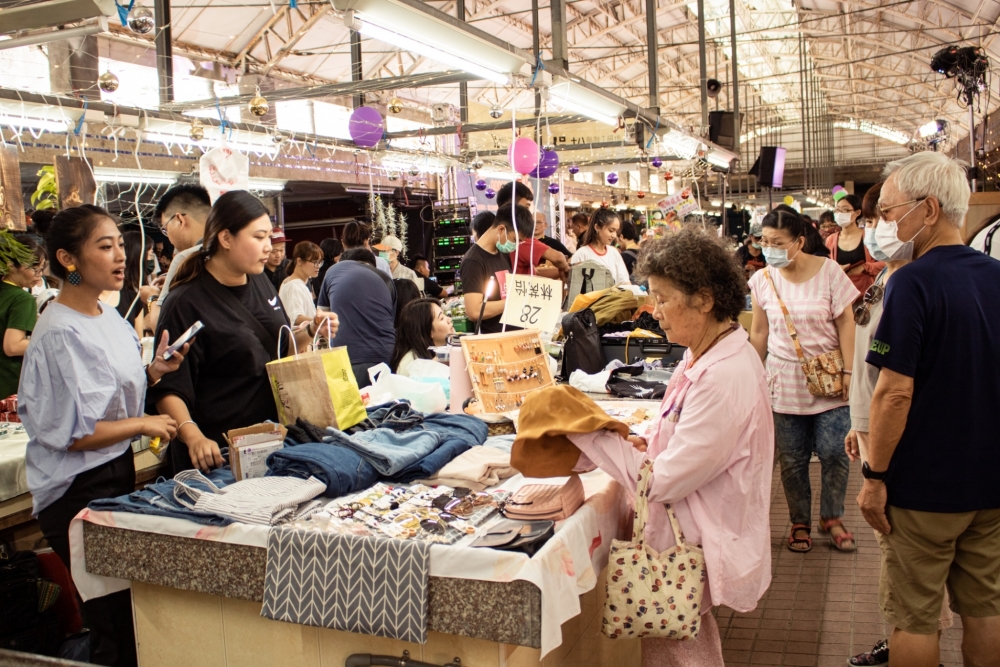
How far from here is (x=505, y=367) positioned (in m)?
3.63

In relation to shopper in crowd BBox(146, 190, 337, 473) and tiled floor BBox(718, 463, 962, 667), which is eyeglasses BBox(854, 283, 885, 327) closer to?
tiled floor BBox(718, 463, 962, 667)

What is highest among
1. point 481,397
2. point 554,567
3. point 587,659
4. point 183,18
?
point 183,18

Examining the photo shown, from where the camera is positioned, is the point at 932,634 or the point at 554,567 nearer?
the point at 554,567

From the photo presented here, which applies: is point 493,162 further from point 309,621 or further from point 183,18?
point 309,621

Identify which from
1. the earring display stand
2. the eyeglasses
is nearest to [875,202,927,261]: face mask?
the eyeglasses

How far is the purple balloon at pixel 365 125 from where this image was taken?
7.70 m

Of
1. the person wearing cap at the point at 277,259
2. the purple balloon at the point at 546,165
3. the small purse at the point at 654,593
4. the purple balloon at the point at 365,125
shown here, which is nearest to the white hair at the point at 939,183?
the small purse at the point at 654,593

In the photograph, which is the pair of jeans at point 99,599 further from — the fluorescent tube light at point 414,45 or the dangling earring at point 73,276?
the fluorescent tube light at point 414,45

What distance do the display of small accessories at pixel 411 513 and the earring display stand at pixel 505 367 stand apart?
3.39 feet

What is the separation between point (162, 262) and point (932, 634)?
347 inches

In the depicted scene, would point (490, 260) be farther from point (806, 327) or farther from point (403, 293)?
point (806, 327)

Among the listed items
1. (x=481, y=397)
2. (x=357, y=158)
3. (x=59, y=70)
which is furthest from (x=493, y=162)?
(x=481, y=397)

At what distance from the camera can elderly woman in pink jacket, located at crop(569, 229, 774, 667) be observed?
2158 millimetres

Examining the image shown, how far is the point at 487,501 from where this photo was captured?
7.73 ft
